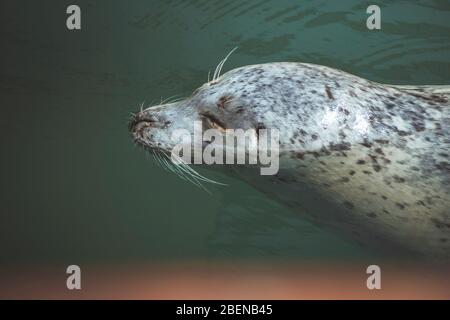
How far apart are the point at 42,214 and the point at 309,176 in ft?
30.1

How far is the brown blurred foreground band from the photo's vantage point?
3.07m

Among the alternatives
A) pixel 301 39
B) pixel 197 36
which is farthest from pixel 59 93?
pixel 301 39

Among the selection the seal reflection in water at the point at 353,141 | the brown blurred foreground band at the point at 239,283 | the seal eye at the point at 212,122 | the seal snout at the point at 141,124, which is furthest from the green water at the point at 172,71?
the seal snout at the point at 141,124

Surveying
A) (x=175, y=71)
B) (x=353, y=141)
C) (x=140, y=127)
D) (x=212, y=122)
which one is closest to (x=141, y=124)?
(x=140, y=127)

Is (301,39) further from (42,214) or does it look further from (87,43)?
(42,214)

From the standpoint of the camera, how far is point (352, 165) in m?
2.41

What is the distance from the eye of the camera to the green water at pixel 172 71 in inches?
200

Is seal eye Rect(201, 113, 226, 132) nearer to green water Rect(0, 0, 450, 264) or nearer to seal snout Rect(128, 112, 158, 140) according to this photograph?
seal snout Rect(128, 112, 158, 140)

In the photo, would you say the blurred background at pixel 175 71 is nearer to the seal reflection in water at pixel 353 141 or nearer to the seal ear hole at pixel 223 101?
the seal reflection in water at pixel 353 141

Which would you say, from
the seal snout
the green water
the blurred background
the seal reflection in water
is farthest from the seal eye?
the blurred background

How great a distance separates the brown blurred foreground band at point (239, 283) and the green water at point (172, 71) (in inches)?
10.6

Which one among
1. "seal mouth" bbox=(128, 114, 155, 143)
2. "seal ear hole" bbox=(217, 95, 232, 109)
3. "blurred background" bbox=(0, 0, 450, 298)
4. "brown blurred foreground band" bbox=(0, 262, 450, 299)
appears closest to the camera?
"seal ear hole" bbox=(217, 95, 232, 109)

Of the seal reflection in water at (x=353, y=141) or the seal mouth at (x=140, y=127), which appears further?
the seal mouth at (x=140, y=127)

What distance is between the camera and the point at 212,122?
104 inches
